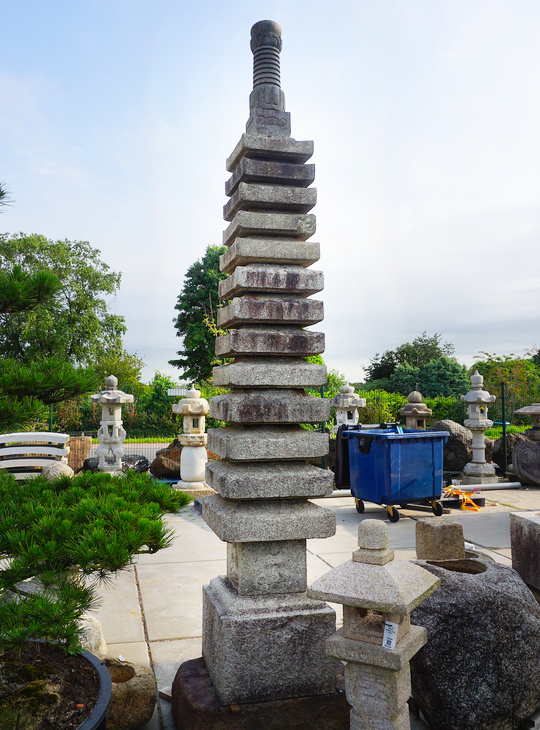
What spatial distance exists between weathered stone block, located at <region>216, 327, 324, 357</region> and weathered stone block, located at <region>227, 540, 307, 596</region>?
1013mm

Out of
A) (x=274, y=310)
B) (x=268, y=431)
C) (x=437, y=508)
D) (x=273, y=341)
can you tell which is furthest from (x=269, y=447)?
(x=437, y=508)

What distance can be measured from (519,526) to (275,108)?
3593mm

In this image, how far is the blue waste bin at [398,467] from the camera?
7309mm

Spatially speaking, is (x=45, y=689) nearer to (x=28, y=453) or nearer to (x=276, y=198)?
(x=276, y=198)

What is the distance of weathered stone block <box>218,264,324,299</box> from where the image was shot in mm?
3035

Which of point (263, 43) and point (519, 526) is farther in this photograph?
point (519, 526)

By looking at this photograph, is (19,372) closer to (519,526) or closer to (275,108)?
(275,108)

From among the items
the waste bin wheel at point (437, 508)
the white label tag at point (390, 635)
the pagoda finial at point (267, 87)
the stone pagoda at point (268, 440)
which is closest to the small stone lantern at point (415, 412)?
the waste bin wheel at point (437, 508)

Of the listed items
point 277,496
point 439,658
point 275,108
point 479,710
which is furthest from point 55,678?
point 275,108

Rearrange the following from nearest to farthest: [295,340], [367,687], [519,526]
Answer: [367,687] → [295,340] → [519,526]

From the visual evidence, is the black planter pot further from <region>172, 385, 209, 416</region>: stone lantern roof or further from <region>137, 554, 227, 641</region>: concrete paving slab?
<region>172, 385, 209, 416</region>: stone lantern roof

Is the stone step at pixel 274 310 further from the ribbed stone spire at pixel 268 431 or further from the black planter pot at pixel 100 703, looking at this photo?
the black planter pot at pixel 100 703

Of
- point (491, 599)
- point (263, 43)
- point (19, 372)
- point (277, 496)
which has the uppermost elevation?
point (263, 43)

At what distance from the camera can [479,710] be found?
2.78 meters
